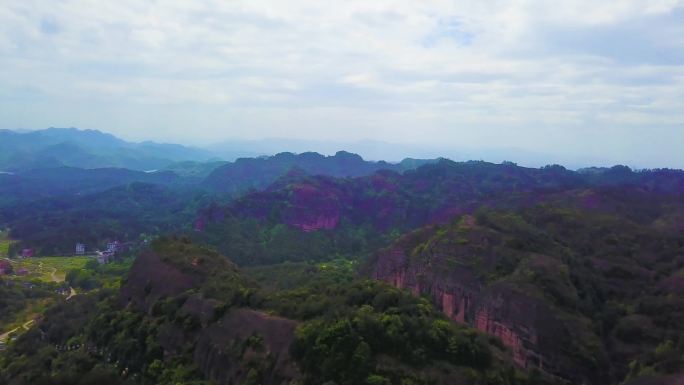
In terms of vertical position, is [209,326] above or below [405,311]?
below

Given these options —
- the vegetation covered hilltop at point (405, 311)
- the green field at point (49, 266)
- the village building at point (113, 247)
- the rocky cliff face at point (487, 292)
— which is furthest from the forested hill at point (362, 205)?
the rocky cliff face at point (487, 292)

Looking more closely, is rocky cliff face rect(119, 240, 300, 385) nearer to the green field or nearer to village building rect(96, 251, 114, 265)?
the green field

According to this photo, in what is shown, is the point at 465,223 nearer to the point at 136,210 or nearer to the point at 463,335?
the point at 463,335

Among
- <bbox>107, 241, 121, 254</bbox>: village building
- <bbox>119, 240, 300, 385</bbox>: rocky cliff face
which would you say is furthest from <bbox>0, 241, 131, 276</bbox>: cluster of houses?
<bbox>119, 240, 300, 385</bbox>: rocky cliff face

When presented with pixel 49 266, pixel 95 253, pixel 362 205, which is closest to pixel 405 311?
pixel 49 266

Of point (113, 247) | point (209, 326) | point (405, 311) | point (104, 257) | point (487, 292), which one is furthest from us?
point (113, 247)

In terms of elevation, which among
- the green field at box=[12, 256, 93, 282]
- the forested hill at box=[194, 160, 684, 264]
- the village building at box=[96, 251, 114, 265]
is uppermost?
the forested hill at box=[194, 160, 684, 264]

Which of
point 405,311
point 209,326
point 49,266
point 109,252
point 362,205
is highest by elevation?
point 405,311

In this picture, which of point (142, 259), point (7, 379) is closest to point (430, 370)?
point (7, 379)

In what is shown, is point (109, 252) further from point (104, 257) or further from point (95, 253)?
point (95, 253)

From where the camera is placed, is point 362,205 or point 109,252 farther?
point 362,205
